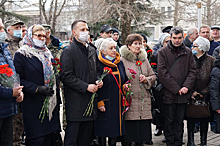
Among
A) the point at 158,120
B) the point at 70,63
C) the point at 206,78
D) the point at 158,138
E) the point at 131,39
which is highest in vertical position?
the point at 131,39

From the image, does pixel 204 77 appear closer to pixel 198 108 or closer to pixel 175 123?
pixel 198 108

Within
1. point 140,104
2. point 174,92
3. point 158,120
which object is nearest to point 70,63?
point 140,104

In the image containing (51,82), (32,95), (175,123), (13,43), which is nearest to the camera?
(32,95)

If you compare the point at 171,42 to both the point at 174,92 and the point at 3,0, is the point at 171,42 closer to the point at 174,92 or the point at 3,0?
the point at 174,92

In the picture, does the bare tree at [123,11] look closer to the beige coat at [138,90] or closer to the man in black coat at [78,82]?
the beige coat at [138,90]

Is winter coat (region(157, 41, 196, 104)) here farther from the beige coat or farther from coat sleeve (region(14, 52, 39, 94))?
coat sleeve (region(14, 52, 39, 94))

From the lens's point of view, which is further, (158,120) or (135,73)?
(158,120)

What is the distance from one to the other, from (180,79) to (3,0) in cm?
1919

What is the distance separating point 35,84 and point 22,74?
25 centimetres

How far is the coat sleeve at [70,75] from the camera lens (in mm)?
4348

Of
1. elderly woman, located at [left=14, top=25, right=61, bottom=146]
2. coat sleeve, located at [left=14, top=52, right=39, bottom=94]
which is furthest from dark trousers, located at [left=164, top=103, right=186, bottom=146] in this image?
coat sleeve, located at [left=14, top=52, right=39, bottom=94]

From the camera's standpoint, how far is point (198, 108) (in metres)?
5.55

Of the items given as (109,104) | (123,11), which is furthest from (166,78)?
(123,11)

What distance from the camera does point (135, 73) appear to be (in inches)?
192
